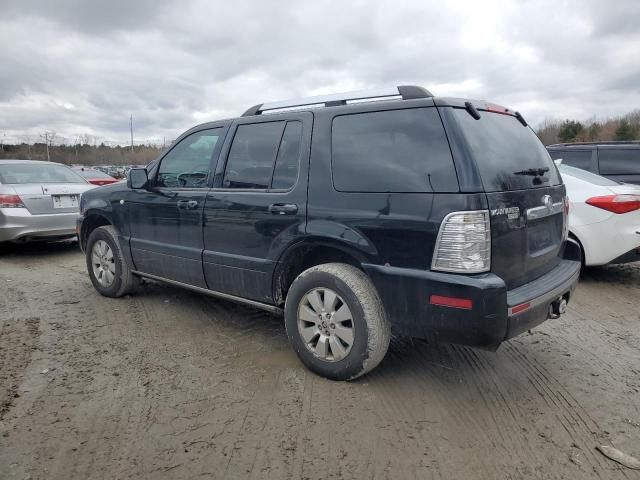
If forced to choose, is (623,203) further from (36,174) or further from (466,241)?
(36,174)

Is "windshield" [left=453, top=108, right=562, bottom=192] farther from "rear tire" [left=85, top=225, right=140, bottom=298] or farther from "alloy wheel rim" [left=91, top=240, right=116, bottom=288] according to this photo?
"alloy wheel rim" [left=91, top=240, right=116, bottom=288]

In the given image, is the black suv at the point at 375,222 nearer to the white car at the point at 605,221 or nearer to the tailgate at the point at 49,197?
the white car at the point at 605,221

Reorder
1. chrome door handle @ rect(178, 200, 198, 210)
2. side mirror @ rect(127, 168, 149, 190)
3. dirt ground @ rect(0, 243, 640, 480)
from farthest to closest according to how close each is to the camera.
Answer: side mirror @ rect(127, 168, 149, 190)
chrome door handle @ rect(178, 200, 198, 210)
dirt ground @ rect(0, 243, 640, 480)

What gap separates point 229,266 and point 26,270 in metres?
4.28

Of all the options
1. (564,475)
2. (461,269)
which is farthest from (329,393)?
(564,475)

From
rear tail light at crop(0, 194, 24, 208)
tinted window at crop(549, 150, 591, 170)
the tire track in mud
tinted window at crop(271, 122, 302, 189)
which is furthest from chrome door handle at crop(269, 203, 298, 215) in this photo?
tinted window at crop(549, 150, 591, 170)

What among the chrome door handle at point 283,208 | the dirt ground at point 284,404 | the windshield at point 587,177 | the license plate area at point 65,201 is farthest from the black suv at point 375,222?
the license plate area at point 65,201

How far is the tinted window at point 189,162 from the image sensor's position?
13.7 feet

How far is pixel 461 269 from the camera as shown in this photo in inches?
106

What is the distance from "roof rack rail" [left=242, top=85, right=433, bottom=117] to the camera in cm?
313

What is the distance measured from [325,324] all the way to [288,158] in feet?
3.98

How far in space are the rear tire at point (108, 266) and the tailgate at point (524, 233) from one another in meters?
3.72

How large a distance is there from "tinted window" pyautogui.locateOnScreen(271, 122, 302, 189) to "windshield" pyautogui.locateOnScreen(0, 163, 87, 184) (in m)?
5.75

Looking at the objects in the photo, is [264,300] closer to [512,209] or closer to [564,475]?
[512,209]
